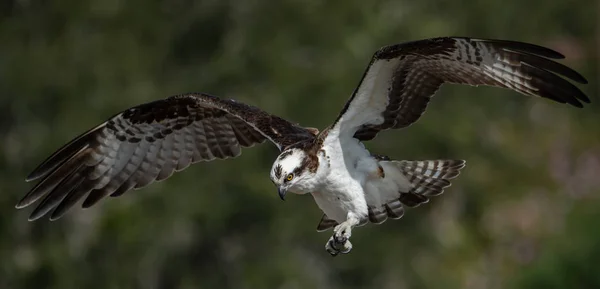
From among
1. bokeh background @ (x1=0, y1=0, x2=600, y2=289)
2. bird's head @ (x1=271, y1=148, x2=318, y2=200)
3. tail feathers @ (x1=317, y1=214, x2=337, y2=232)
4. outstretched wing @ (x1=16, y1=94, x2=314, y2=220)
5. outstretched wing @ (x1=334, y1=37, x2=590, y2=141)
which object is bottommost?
tail feathers @ (x1=317, y1=214, x2=337, y2=232)

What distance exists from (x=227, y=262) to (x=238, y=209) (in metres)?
0.96

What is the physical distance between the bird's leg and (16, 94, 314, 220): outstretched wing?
1542mm

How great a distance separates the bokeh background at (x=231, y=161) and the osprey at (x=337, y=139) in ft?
42.0

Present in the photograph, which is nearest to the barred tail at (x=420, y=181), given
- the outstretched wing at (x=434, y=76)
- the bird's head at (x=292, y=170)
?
the outstretched wing at (x=434, y=76)

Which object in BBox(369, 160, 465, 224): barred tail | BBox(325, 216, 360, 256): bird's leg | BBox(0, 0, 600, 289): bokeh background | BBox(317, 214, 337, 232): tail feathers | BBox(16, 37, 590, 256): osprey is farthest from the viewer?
BBox(0, 0, 600, 289): bokeh background

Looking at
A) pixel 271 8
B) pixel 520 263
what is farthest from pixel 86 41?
pixel 520 263

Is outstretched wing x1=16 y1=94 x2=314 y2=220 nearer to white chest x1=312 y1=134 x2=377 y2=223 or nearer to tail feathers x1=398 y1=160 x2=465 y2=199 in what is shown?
white chest x1=312 y1=134 x2=377 y2=223

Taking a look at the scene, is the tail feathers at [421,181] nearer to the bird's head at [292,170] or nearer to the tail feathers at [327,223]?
the tail feathers at [327,223]

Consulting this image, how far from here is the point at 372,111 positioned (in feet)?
37.0

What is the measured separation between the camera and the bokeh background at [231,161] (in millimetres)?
26656

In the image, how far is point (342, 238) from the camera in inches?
429

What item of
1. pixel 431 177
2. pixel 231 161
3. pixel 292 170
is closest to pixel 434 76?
pixel 431 177

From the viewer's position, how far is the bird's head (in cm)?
1069

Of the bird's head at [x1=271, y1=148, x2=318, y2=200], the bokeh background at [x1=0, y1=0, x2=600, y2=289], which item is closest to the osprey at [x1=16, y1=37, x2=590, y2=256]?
the bird's head at [x1=271, y1=148, x2=318, y2=200]
